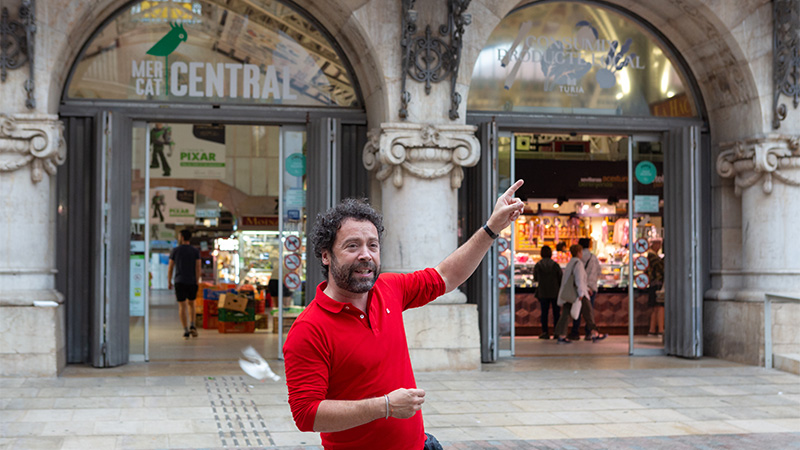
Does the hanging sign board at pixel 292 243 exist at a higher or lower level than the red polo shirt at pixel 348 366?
higher

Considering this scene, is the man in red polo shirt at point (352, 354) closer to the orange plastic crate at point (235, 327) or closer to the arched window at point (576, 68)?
the arched window at point (576, 68)

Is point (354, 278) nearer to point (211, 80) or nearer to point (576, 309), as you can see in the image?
point (211, 80)

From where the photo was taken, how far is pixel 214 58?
11.3m

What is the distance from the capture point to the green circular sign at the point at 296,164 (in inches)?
459

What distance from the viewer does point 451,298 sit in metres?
10.8

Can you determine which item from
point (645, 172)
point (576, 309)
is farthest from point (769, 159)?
point (576, 309)

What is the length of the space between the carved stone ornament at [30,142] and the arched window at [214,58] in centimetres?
117

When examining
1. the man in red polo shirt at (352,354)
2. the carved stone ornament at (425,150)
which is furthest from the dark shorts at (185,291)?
the man in red polo shirt at (352,354)

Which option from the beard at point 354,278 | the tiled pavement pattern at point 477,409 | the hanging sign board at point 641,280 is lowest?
the tiled pavement pattern at point 477,409

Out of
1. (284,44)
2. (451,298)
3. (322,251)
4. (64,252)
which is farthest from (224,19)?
(322,251)

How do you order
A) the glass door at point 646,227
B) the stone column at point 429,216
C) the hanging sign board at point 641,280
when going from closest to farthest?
the stone column at point 429,216 < the glass door at point 646,227 < the hanging sign board at point 641,280

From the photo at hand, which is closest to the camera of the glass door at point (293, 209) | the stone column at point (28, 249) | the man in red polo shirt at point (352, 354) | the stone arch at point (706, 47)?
the man in red polo shirt at point (352, 354)

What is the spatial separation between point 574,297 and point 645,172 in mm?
2707

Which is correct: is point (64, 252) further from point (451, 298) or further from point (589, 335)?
point (589, 335)
